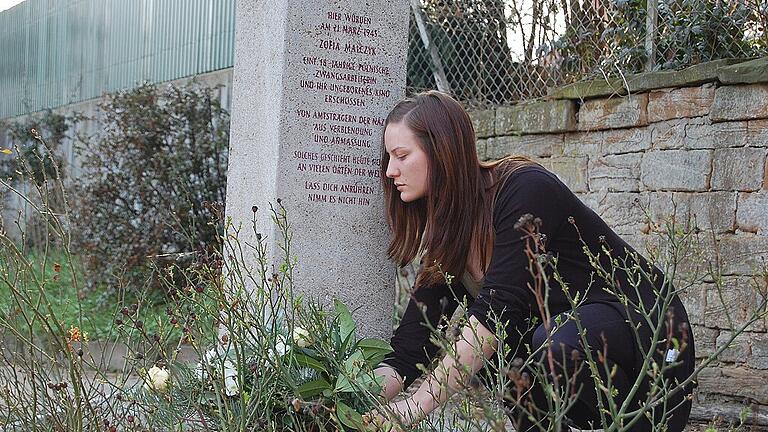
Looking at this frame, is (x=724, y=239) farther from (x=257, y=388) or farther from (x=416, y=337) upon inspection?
(x=257, y=388)

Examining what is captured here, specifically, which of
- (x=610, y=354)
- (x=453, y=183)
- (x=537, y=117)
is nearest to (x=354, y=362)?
(x=453, y=183)

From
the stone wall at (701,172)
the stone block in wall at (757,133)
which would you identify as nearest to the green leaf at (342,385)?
the stone wall at (701,172)

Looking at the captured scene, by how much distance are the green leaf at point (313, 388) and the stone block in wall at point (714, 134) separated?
2.53 metres

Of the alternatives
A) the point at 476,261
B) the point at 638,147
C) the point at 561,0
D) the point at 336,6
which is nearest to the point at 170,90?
the point at 561,0

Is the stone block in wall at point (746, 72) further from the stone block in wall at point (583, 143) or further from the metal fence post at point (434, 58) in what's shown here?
the metal fence post at point (434, 58)

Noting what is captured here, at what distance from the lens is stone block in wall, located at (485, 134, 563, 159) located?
18.3ft

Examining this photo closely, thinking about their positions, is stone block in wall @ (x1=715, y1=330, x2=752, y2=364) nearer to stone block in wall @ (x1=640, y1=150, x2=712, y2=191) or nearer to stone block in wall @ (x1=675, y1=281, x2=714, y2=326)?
stone block in wall @ (x1=675, y1=281, x2=714, y2=326)

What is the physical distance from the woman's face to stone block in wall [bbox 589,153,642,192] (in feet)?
6.97

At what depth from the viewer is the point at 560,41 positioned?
576 centimetres

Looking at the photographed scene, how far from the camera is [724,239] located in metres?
4.71

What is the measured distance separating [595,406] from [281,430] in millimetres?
934

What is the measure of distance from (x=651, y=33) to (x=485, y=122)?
110cm

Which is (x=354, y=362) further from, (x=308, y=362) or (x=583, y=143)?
(x=583, y=143)

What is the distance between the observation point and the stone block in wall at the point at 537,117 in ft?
18.0
